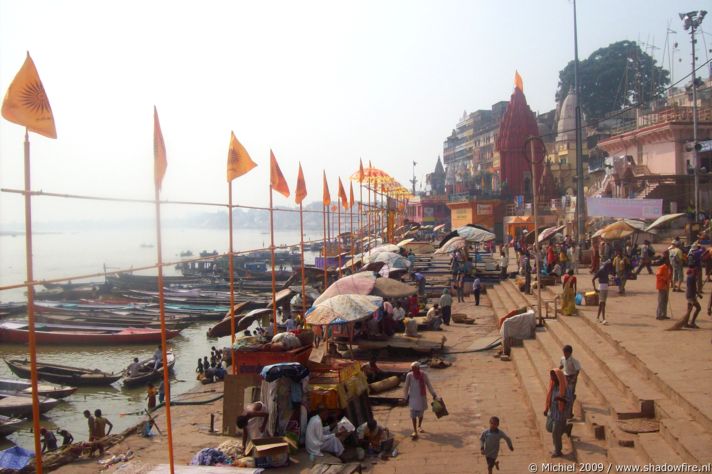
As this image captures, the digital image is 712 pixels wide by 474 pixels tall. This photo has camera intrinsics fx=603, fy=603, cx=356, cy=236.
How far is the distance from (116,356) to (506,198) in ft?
84.7

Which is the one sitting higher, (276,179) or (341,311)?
(276,179)

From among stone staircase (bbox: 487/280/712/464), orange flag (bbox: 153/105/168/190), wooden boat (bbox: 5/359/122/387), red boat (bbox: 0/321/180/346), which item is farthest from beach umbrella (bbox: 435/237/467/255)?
orange flag (bbox: 153/105/168/190)

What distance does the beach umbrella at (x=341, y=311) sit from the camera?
1120 centimetres

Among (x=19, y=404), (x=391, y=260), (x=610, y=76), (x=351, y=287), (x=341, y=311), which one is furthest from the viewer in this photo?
(x=610, y=76)

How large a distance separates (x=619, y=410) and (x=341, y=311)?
555 centimetres

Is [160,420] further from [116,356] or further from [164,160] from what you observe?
[116,356]

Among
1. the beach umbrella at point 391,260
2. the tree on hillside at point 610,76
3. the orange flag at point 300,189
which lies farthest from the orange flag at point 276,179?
the tree on hillside at point 610,76

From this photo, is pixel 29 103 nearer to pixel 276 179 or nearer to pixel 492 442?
pixel 492 442

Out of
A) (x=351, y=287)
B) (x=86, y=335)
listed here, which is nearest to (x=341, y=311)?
(x=351, y=287)

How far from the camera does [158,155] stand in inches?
270

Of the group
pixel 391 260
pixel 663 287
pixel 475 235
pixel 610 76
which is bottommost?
pixel 663 287

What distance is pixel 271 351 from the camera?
358 inches

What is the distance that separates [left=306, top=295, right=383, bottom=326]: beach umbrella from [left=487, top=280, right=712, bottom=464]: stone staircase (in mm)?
2987

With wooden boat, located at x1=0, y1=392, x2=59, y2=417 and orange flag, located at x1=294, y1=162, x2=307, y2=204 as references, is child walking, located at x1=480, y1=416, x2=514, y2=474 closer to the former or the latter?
orange flag, located at x1=294, y1=162, x2=307, y2=204
